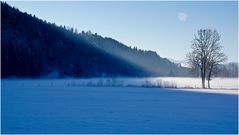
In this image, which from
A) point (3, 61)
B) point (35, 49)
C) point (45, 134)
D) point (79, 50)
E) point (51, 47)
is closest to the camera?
point (45, 134)

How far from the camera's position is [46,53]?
12075 cm

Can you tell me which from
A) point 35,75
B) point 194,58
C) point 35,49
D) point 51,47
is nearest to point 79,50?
point 51,47

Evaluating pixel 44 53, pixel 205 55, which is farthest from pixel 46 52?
pixel 205 55

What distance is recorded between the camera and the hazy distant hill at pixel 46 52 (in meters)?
89.4

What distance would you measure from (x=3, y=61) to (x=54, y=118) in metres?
72.9

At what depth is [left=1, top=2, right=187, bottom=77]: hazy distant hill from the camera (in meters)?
89.4

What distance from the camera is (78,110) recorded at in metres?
17.2

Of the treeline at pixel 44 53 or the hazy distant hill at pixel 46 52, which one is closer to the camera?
the treeline at pixel 44 53

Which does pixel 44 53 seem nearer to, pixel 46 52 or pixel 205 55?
pixel 46 52

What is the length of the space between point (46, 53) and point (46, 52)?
40.5 inches

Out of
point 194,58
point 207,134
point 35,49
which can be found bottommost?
point 207,134

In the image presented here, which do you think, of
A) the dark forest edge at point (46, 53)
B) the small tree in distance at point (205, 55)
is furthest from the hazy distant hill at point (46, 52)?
the small tree in distance at point (205, 55)

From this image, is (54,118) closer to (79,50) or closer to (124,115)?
(124,115)

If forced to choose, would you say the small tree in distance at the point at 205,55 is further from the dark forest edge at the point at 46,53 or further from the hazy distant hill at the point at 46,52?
the hazy distant hill at the point at 46,52
